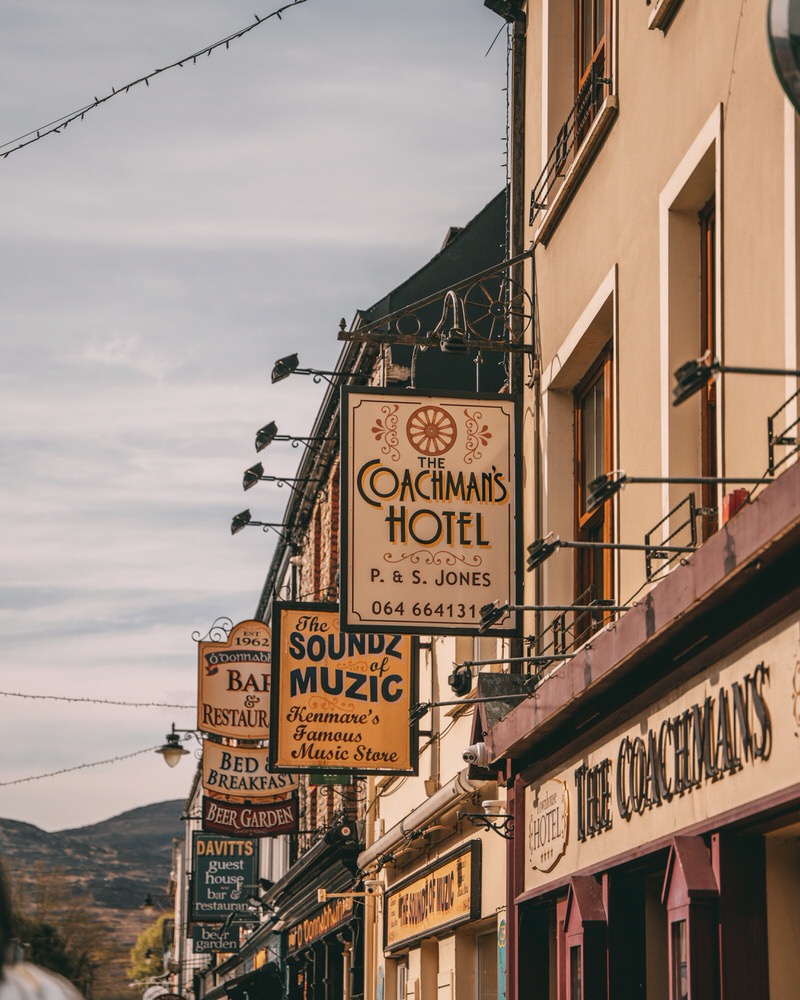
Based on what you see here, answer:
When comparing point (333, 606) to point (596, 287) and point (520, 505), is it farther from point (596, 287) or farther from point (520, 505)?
point (596, 287)

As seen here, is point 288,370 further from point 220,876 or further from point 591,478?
point 220,876

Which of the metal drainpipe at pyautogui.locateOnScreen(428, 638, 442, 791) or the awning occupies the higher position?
the metal drainpipe at pyautogui.locateOnScreen(428, 638, 442, 791)

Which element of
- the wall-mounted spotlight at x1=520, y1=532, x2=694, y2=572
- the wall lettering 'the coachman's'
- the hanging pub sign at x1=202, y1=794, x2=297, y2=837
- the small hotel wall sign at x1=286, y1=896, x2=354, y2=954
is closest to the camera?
the wall lettering 'the coachman's'

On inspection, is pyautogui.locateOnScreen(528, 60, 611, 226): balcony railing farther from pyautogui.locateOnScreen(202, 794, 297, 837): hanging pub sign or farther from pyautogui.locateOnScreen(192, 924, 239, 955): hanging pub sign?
pyautogui.locateOnScreen(192, 924, 239, 955): hanging pub sign

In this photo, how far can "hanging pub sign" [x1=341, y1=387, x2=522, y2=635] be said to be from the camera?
1141 cm

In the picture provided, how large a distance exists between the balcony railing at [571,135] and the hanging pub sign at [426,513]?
68.7 inches

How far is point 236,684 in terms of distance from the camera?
21.8m

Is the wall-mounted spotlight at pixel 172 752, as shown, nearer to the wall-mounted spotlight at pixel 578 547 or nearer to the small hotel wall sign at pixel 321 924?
the small hotel wall sign at pixel 321 924

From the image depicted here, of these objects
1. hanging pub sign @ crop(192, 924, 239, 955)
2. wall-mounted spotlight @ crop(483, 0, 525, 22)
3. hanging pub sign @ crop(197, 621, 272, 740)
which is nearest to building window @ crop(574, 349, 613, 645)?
wall-mounted spotlight @ crop(483, 0, 525, 22)

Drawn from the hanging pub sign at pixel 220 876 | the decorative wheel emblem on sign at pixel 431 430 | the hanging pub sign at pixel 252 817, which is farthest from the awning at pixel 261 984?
the decorative wheel emblem on sign at pixel 431 430

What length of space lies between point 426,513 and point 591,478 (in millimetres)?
1224

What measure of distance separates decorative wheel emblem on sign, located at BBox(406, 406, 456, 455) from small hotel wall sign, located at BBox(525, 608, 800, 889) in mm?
2482

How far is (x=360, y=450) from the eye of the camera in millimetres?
11555

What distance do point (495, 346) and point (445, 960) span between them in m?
6.24
